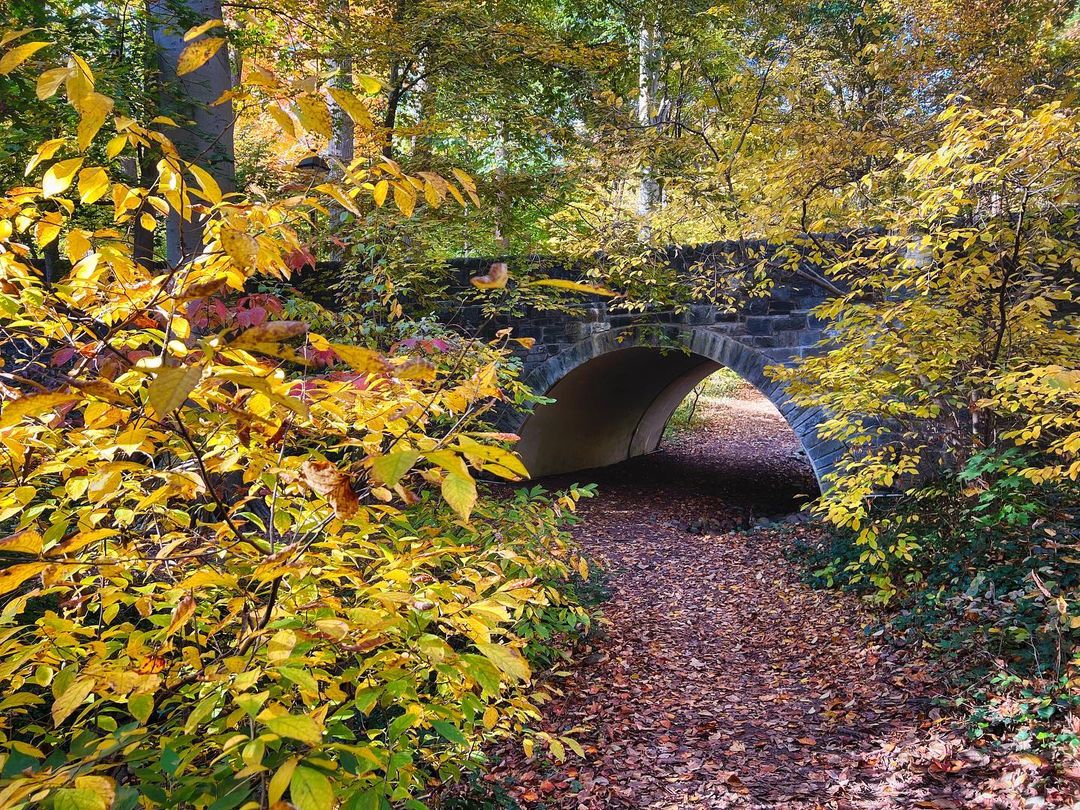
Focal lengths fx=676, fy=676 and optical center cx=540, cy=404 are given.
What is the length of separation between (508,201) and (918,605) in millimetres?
5415

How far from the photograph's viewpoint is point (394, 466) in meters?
0.84

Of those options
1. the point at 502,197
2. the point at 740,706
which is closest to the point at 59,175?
the point at 740,706

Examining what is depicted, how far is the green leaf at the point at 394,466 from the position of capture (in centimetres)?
81

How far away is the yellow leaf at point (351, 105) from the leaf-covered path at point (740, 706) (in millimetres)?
2887

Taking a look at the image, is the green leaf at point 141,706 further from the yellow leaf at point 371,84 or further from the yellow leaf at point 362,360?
the yellow leaf at point 371,84

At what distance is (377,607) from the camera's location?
143cm

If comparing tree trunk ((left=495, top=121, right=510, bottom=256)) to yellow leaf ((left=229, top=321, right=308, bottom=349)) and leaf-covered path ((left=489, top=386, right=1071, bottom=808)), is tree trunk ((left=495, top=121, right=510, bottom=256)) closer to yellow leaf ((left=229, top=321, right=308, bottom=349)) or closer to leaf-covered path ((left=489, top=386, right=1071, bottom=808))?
leaf-covered path ((left=489, top=386, right=1071, bottom=808))

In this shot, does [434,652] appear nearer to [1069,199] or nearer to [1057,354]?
[1069,199]

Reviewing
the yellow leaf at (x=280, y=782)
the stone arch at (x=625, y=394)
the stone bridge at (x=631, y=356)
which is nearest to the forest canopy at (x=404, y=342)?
the yellow leaf at (x=280, y=782)

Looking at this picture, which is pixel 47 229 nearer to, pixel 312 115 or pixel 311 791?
pixel 312 115

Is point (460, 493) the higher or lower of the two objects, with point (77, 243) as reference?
lower

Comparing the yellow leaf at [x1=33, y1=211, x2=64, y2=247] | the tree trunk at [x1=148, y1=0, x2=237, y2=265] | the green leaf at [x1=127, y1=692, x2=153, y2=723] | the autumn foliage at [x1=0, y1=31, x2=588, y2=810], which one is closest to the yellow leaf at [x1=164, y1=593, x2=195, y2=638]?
the autumn foliage at [x1=0, y1=31, x2=588, y2=810]

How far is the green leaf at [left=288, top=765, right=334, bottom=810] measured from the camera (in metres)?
0.88

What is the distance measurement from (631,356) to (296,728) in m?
8.91
